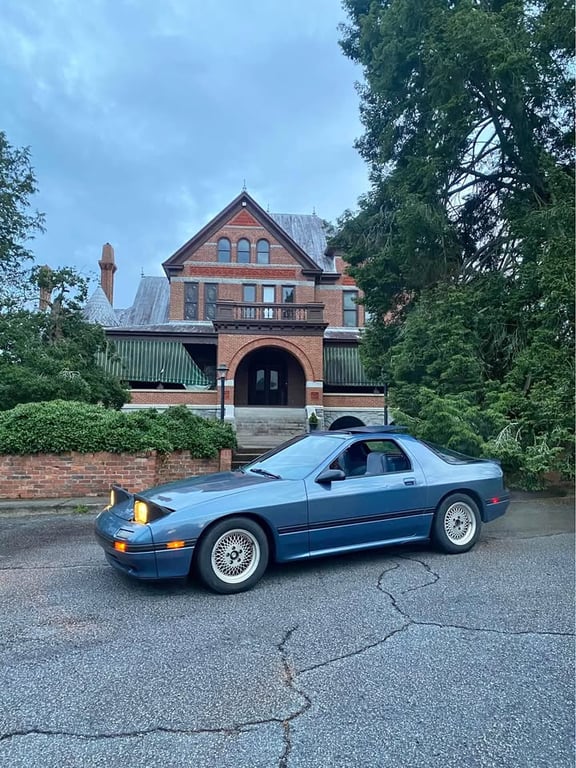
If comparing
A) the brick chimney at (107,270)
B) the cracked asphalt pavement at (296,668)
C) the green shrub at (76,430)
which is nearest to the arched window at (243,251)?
the brick chimney at (107,270)

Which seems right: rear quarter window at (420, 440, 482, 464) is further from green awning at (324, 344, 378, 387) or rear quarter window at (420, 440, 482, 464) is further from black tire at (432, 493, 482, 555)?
green awning at (324, 344, 378, 387)

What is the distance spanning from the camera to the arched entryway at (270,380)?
81.4 ft

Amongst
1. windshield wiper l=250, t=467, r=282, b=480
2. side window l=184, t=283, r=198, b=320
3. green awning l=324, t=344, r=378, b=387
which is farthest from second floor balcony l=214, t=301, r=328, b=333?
windshield wiper l=250, t=467, r=282, b=480

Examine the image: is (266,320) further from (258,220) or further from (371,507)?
(371,507)

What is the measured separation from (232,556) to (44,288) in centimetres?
1089

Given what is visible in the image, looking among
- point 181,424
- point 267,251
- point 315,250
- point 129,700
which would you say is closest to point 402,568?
point 129,700

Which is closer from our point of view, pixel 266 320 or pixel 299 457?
pixel 299 457

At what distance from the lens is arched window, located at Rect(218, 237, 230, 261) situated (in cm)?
2633

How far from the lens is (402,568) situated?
5.19m

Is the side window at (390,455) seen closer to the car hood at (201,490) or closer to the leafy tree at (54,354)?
the car hood at (201,490)

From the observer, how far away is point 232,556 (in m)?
4.52

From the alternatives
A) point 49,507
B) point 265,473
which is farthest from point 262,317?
point 265,473

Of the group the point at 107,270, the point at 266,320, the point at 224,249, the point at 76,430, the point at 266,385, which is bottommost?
the point at 76,430

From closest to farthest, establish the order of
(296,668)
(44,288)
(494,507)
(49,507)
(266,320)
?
(296,668) < (494,507) < (49,507) < (44,288) < (266,320)
